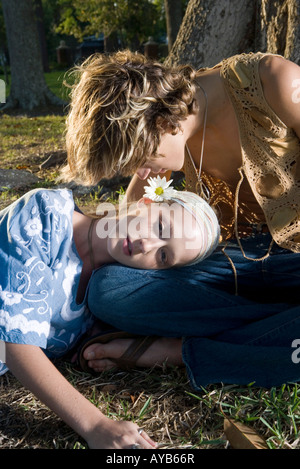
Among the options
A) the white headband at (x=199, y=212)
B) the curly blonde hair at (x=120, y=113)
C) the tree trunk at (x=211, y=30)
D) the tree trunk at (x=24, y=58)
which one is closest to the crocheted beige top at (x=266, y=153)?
the white headband at (x=199, y=212)

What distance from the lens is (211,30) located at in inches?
180

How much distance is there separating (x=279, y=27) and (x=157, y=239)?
2.57m

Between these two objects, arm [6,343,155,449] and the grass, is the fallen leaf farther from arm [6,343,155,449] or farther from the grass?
arm [6,343,155,449]

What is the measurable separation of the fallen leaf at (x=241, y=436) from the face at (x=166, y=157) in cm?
116

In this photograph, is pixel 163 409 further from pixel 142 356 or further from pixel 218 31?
pixel 218 31

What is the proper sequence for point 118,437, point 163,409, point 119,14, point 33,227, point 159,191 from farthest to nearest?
1. point 119,14
2. point 159,191
3. point 33,227
4. point 163,409
5. point 118,437

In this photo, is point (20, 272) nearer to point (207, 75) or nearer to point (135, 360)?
point (135, 360)

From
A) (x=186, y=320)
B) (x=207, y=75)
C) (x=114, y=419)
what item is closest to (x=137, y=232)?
(x=186, y=320)

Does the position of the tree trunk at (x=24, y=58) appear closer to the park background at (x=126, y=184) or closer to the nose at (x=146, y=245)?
the park background at (x=126, y=184)

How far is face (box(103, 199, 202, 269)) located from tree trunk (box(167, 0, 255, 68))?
102 inches

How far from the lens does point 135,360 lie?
235 cm

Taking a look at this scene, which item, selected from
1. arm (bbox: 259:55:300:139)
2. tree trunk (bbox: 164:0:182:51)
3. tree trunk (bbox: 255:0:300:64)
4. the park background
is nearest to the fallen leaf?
the park background

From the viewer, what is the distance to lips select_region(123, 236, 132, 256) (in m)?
2.41

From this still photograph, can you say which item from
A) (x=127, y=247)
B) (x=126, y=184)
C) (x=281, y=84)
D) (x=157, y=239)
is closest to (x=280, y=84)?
(x=281, y=84)
